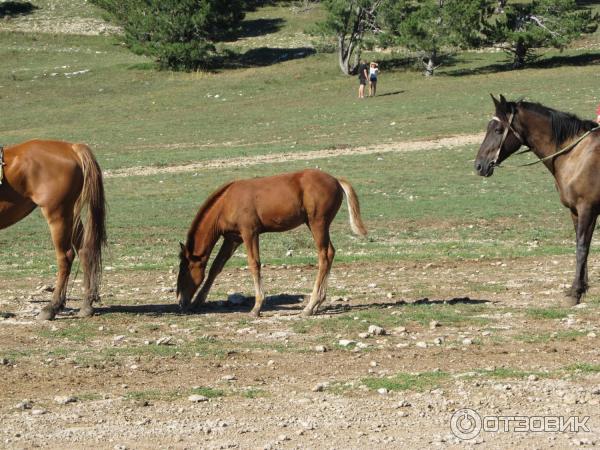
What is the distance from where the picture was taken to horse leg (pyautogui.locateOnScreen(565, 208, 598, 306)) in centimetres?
1283

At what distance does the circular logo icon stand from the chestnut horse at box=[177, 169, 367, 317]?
4631 millimetres

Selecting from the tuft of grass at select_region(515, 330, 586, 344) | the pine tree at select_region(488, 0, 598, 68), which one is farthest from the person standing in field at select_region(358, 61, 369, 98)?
the tuft of grass at select_region(515, 330, 586, 344)

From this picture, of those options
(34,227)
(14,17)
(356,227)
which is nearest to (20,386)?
(356,227)

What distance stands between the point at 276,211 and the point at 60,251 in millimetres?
2747

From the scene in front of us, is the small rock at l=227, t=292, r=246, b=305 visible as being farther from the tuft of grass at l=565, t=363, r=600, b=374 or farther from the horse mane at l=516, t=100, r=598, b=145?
the tuft of grass at l=565, t=363, r=600, b=374

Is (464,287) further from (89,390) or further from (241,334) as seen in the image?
(89,390)

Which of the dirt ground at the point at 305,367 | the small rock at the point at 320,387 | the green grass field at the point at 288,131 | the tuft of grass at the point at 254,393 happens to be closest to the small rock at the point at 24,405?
the dirt ground at the point at 305,367

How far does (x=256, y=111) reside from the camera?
161ft

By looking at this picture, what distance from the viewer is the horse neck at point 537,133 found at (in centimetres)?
1305

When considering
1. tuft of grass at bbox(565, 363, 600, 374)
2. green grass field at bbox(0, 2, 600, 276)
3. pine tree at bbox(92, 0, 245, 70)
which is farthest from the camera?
pine tree at bbox(92, 0, 245, 70)

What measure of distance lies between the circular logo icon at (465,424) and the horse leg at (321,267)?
15.0 feet

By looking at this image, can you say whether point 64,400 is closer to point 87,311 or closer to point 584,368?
point 87,311

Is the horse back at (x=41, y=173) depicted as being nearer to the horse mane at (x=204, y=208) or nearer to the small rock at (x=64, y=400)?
the horse mane at (x=204, y=208)

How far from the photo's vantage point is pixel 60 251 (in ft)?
43.4
